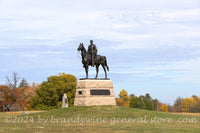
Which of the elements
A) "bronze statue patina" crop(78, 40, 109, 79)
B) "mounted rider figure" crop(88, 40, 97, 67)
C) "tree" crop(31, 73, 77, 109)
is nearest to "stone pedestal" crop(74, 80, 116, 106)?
"bronze statue patina" crop(78, 40, 109, 79)

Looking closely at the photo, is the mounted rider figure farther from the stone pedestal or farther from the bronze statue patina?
the stone pedestal

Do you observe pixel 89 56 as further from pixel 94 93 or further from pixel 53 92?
pixel 53 92

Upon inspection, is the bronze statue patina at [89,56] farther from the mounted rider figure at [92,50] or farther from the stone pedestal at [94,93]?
the stone pedestal at [94,93]

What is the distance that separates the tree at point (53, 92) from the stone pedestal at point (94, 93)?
82.6 feet

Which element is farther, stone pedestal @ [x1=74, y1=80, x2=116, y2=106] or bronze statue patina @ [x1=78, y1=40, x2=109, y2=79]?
bronze statue patina @ [x1=78, y1=40, x2=109, y2=79]

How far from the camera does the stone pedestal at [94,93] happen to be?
31.6 m

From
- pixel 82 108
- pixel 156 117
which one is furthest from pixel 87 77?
pixel 156 117

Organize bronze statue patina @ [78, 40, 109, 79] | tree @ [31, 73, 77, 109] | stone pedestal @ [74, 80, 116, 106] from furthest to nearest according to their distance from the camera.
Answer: tree @ [31, 73, 77, 109]
bronze statue patina @ [78, 40, 109, 79]
stone pedestal @ [74, 80, 116, 106]

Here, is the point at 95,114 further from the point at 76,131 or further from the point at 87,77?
the point at 76,131

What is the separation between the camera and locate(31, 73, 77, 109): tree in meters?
57.9

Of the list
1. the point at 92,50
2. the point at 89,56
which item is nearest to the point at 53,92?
the point at 89,56

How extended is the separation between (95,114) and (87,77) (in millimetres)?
5748

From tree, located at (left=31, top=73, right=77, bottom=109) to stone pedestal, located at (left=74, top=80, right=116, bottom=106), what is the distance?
25.2 meters

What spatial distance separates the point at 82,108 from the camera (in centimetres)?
3008
